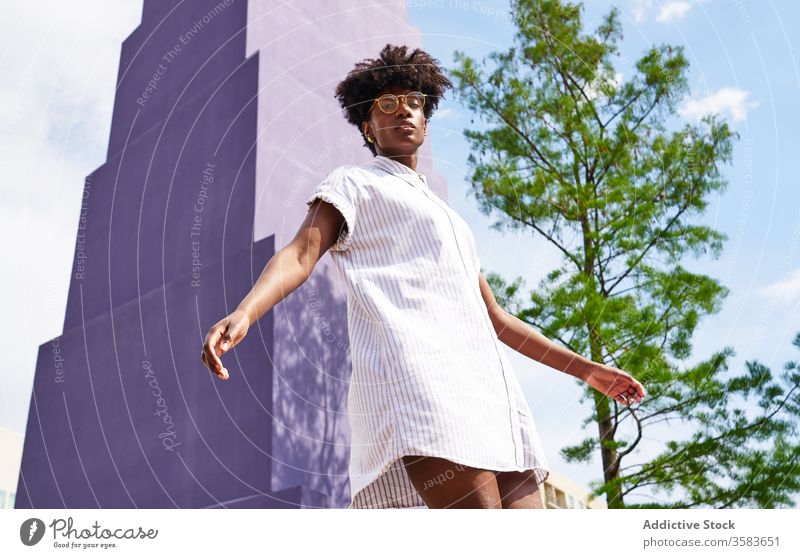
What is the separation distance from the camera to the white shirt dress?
1.77 metres

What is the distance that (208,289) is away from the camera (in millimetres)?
5645

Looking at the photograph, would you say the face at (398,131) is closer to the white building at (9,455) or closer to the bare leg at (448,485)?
the bare leg at (448,485)

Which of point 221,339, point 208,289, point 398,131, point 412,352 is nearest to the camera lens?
point 221,339

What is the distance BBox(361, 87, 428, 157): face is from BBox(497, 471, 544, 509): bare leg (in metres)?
0.89

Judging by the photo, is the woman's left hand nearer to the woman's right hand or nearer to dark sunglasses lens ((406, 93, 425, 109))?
dark sunglasses lens ((406, 93, 425, 109))

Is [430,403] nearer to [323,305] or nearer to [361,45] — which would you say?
[323,305]

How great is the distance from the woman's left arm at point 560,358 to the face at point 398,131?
0.44 metres

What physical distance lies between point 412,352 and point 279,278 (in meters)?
0.34

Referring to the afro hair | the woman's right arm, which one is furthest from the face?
the woman's right arm
